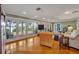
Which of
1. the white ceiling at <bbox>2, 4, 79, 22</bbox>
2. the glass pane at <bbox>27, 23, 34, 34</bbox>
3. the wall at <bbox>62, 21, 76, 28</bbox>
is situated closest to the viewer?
the white ceiling at <bbox>2, 4, 79, 22</bbox>

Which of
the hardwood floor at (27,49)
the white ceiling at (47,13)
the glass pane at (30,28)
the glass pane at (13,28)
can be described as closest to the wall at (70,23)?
the white ceiling at (47,13)

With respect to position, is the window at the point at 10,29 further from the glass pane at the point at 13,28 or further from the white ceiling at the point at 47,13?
the white ceiling at the point at 47,13

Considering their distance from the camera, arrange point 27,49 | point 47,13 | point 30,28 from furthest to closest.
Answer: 1. point 27,49
2. point 30,28
3. point 47,13

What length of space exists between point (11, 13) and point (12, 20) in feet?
0.41

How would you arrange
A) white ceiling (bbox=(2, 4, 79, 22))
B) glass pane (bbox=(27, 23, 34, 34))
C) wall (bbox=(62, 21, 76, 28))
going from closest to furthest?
white ceiling (bbox=(2, 4, 79, 22)) → wall (bbox=(62, 21, 76, 28)) → glass pane (bbox=(27, 23, 34, 34))

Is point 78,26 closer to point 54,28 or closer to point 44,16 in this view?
point 54,28

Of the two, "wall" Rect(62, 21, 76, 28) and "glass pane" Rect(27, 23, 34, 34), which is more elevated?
"wall" Rect(62, 21, 76, 28)

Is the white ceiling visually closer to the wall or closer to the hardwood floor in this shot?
the wall

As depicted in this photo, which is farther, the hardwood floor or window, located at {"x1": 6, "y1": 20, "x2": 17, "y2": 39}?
the hardwood floor

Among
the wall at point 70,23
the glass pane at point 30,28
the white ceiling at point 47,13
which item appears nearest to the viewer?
the white ceiling at point 47,13

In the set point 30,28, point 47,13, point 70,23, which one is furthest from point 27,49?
point 70,23

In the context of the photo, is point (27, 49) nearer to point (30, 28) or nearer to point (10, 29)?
point (30, 28)

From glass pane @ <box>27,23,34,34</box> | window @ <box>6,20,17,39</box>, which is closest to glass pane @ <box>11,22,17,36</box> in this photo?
window @ <box>6,20,17,39</box>

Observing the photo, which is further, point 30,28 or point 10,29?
point 30,28
